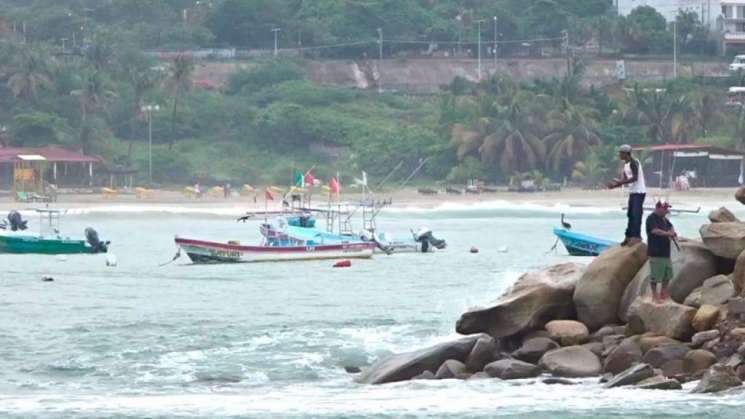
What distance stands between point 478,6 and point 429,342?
5742 inches

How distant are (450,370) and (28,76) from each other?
105657 millimetres

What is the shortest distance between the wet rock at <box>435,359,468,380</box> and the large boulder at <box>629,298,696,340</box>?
7.93 ft

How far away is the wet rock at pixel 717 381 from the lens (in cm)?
2672

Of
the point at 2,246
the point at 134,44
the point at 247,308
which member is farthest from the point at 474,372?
the point at 134,44

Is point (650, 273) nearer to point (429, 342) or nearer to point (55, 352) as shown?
point (429, 342)

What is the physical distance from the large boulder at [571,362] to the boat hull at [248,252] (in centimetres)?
3445

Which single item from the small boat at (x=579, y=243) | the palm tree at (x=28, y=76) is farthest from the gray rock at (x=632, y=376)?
the palm tree at (x=28, y=76)

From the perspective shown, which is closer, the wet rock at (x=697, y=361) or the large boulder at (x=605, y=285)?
Answer: the wet rock at (x=697, y=361)

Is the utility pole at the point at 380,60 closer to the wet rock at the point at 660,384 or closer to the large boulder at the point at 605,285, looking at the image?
the large boulder at the point at 605,285

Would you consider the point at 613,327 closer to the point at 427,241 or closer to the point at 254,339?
the point at 254,339

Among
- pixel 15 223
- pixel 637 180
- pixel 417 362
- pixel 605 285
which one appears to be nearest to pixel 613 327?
pixel 605 285

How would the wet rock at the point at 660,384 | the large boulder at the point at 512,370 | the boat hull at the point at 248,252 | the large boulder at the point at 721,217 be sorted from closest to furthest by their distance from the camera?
the wet rock at the point at 660,384 < the large boulder at the point at 512,370 < the large boulder at the point at 721,217 < the boat hull at the point at 248,252

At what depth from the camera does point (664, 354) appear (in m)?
28.0

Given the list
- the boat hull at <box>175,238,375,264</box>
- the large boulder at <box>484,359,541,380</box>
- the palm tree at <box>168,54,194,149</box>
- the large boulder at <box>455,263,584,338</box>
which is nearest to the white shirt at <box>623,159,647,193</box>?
the large boulder at <box>455,263,584,338</box>
